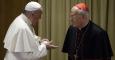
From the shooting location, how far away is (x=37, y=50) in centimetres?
386

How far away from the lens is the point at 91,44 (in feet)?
12.8

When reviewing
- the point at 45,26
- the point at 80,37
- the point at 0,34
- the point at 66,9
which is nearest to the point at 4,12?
the point at 0,34

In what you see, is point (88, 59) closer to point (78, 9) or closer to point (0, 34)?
point (78, 9)

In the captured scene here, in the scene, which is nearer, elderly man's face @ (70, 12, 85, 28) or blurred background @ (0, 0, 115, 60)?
elderly man's face @ (70, 12, 85, 28)

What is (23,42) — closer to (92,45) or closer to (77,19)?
(77,19)

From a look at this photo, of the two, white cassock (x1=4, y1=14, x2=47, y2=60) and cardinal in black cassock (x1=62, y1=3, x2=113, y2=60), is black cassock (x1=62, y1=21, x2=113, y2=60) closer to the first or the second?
cardinal in black cassock (x1=62, y1=3, x2=113, y2=60)

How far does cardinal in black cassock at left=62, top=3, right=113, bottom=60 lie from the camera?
12.7 ft

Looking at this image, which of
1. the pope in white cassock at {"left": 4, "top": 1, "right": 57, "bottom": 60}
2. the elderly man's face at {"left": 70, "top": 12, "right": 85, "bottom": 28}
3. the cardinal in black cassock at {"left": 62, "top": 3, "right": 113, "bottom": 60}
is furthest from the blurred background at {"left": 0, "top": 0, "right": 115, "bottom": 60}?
the pope in white cassock at {"left": 4, "top": 1, "right": 57, "bottom": 60}

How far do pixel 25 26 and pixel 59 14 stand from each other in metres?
1.82

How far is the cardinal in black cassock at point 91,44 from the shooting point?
12.7ft

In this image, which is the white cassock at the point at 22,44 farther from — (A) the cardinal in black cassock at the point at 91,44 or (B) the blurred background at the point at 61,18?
(B) the blurred background at the point at 61,18

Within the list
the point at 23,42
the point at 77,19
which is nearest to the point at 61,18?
the point at 77,19

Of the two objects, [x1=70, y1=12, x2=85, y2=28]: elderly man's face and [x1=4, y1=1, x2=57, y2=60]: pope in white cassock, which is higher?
[x1=70, y1=12, x2=85, y2=28]: elderly man's face

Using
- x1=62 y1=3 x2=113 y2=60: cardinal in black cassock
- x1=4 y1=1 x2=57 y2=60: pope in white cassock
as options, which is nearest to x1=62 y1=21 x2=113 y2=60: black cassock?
x1=62 y1=3 x2=113 y2=60: cardinal in black cassock
